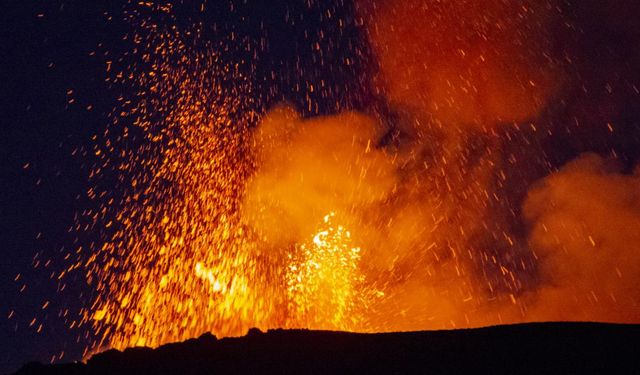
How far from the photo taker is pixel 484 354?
338 inches

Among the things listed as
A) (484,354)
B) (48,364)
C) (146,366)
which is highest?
(484,354)

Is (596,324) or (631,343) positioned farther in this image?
(596,324)

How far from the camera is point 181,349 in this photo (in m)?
9.09

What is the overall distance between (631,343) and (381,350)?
3.67 m

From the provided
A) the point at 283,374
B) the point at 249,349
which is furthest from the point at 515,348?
the point at 249,349

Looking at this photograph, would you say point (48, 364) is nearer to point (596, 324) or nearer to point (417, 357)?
point (417, 357)

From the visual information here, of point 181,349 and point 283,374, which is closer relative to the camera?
point 283,374

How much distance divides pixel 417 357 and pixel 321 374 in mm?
1479

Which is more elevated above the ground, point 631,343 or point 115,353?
point 631,343

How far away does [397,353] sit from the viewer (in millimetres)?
8844

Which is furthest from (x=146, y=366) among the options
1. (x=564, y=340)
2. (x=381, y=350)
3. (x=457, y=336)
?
(x=564, y=340)

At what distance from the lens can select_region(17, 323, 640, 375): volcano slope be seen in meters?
8.30

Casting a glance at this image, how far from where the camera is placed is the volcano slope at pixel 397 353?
27.2 ft

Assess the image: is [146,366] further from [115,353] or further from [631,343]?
[631,343]
